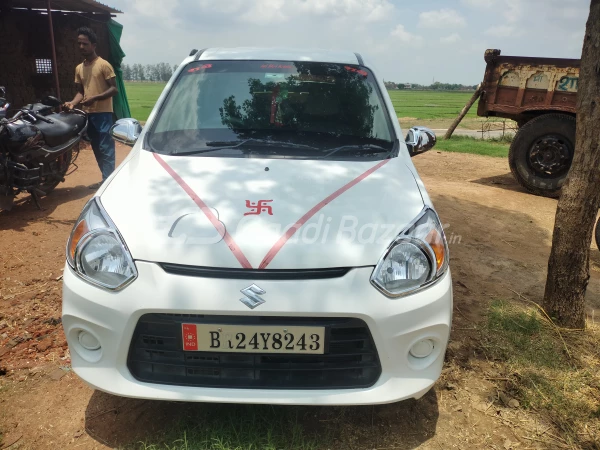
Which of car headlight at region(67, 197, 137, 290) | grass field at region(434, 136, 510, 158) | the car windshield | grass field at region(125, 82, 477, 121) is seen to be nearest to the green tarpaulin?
grass field at region(125, 82, 477, 121)

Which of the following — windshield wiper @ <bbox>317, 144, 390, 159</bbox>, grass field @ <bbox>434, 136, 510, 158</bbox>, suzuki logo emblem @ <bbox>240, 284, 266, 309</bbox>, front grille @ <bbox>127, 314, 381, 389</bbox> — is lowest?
grass field @ <bbox>434, 136, 510, 158</bbox>

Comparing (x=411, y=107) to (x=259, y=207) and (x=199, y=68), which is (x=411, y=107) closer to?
(x=199, y=68)

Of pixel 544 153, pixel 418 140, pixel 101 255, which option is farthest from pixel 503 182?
pixel 101 255

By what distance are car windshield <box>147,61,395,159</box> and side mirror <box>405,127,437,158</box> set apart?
0.22 m

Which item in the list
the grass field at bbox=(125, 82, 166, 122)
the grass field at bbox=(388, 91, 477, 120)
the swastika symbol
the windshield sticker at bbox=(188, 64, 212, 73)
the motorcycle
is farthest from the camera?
the grass field at bbox=(388, 91, 477, 120)

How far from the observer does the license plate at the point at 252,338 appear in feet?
6.13

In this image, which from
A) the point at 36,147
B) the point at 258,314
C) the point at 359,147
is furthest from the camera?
the point at 36,147

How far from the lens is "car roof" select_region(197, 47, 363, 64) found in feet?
11.0

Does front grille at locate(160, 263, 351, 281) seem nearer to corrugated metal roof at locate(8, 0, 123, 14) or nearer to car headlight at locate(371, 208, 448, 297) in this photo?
car headlight at locate(371, 208, 448, 297)

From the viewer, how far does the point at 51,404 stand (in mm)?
2379

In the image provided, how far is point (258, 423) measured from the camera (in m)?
2.23

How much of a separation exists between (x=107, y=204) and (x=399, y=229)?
132 cm

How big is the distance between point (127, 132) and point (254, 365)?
1847 millimetres

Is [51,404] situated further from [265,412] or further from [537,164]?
[537,164]
